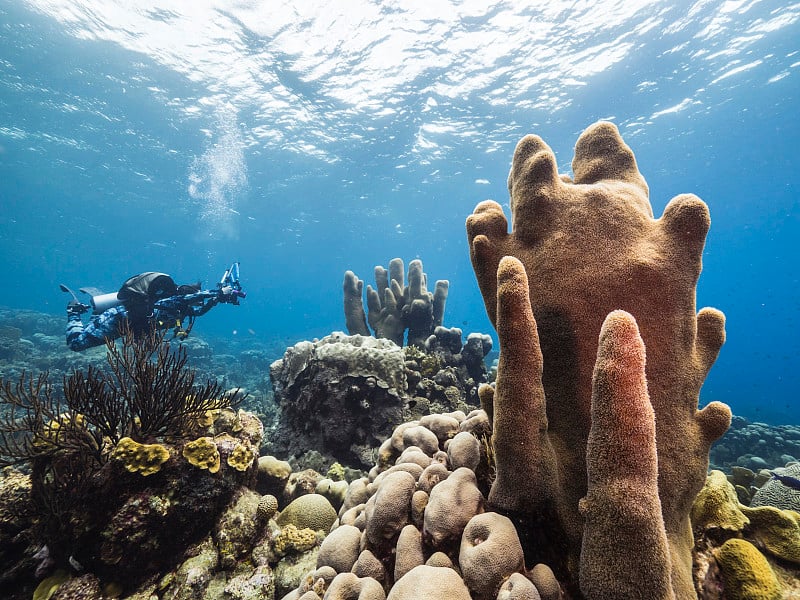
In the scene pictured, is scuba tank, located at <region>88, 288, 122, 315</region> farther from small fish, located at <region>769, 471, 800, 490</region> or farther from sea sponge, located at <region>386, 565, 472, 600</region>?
small fish, located at <region>769, 471, 800, 490</region>

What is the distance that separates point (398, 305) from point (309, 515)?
666cm

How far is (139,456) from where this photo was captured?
296cm

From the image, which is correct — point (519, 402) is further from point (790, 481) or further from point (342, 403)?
point (790, 481)

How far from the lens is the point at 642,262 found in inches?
61.8

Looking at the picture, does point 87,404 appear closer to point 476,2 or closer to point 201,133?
point 476,2

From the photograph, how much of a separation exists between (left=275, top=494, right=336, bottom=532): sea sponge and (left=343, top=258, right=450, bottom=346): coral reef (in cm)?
559

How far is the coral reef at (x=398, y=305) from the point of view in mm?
9258

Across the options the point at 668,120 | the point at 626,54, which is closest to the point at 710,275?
the point at 668,120

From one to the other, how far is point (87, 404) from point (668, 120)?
30.0 m

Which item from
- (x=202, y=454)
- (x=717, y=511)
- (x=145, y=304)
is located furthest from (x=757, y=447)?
(x=145, y=304)

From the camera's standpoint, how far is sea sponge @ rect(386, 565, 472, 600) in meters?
1.50

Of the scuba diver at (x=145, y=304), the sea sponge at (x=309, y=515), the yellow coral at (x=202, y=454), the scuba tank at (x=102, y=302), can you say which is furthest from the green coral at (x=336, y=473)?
the scuba tank at (x=102, y=302)

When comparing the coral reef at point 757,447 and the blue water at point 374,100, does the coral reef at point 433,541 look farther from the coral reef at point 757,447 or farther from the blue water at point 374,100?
the blue water at point 374,100

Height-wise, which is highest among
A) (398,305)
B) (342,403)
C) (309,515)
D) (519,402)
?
(398,305)
